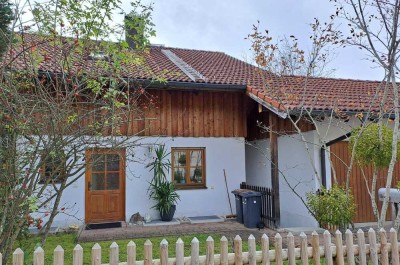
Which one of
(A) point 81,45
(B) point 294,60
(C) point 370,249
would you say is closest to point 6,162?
(A) point 81,45

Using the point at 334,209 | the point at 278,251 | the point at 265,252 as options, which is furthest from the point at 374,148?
the point at 265,252

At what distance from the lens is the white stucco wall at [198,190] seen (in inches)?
398

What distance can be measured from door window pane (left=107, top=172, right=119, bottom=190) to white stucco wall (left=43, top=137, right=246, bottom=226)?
0.32 metres

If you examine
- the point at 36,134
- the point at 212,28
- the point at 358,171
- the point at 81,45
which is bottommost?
the point at 358,171

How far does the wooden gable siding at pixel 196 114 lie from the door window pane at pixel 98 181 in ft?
5.74

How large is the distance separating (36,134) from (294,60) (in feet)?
21.2

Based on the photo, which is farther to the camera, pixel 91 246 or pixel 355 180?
pixel 355 180

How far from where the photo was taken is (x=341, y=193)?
281 inches

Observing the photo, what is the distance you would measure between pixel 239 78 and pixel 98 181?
5803 mm

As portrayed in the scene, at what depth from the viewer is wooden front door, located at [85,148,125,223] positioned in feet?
33.5

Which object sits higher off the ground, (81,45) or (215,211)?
(81,45)

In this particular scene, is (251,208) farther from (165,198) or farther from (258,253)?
(258,253)

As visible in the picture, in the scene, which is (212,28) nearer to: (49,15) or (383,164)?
(383,164)

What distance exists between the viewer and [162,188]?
1031 centimetres
